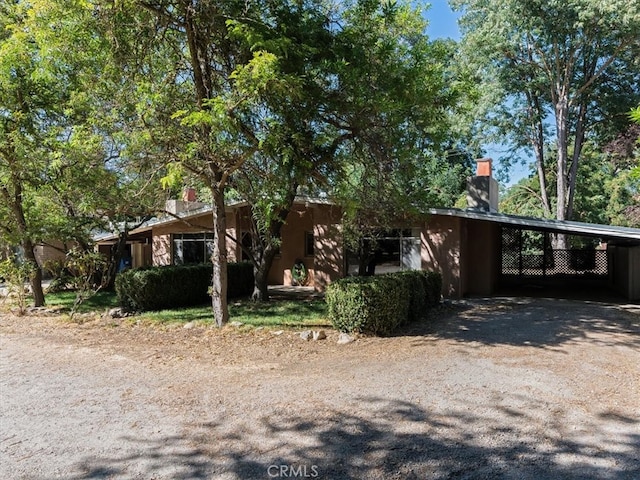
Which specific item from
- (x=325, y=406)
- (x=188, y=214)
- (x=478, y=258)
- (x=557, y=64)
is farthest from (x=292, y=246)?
(x=557, y=64)

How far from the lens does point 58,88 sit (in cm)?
1099

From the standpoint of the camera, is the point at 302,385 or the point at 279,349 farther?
the point at 279,349

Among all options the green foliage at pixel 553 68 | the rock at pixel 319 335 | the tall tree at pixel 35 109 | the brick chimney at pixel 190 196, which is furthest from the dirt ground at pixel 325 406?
the green foliage at pixel 553 68

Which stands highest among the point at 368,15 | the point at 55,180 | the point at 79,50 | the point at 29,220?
the point at 368,15

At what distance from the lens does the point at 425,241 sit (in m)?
13.9

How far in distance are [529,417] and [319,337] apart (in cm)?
427

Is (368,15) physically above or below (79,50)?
above

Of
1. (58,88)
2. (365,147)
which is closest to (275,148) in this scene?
(365,147)

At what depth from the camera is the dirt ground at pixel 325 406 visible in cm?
356

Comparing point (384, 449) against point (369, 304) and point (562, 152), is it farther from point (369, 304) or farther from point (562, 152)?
point (562, 152)

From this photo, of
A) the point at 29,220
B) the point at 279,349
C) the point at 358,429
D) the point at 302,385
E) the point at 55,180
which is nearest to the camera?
the point at 358,429

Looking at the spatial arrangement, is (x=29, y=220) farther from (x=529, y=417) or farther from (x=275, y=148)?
(x=529, y=417)

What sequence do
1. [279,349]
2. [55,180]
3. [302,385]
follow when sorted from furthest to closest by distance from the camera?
[55,180] → [279,349] → [302,385]

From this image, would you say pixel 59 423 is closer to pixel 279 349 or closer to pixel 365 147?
pixel 279 349
